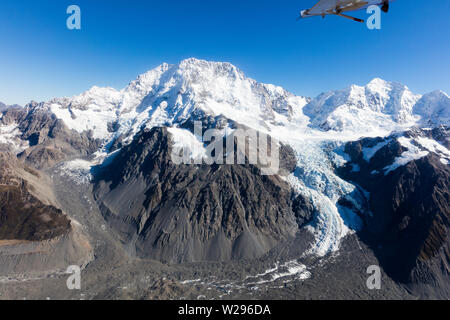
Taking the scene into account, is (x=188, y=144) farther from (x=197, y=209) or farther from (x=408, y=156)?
(x=408, y=156)

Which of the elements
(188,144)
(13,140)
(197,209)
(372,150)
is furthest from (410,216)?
(13,140)

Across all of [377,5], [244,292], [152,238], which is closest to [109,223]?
[152,238]

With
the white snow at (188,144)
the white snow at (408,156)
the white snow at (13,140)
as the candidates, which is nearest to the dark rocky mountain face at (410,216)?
the white snow at (408,156)

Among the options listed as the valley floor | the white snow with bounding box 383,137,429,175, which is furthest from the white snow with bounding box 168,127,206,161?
the white snow with bounding box 383,137,429,175

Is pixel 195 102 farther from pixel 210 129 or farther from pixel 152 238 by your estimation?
pixel 152 238

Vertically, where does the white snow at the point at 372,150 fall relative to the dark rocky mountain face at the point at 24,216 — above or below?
above

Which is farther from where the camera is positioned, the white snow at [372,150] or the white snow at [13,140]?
the white snow at [13,140]

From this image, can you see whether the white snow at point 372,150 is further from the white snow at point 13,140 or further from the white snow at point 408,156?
the white snow at point 13,140
